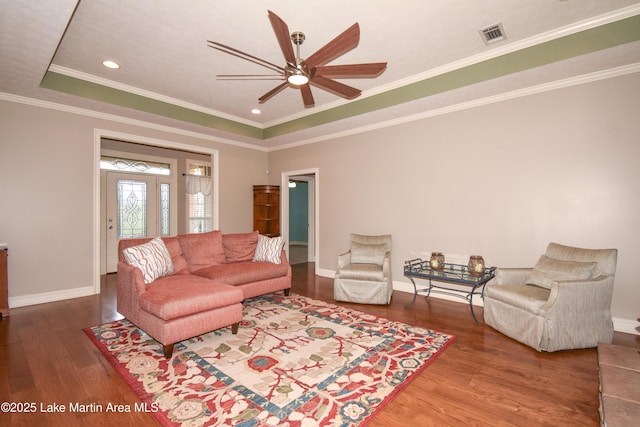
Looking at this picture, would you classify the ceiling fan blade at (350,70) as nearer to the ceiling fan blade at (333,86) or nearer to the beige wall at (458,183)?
the ceiling fan blade at (333,86)

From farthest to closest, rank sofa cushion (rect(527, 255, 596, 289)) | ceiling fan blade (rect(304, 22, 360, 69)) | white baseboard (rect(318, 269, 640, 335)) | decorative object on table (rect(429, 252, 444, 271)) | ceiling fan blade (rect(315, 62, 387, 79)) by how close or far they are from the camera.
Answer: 1. decorative object on table (rect(429, 252, 444, 271))
2. white baseboard (rect(318, 269, 640, 335))
3. sofa cushion (rect(527, 255, 596, 289))
4. ceiling fan blade (rect(315, 62, 387, 79))
5. ceiling fan blade (rect(304, 22, 360, 69))

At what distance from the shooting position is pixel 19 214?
396 cm

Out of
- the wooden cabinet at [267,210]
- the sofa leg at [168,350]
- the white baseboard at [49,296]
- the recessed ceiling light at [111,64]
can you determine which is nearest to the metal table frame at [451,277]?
the sofa leg at [168,350]

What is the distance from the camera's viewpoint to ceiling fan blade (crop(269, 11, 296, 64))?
2.05 m

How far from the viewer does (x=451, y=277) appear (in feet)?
11.9

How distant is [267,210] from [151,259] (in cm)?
349

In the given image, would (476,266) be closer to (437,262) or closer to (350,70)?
(437,262)

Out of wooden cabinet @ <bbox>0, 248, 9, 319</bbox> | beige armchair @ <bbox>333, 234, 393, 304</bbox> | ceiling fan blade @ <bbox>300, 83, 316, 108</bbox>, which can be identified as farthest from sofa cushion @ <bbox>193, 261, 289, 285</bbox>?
ceiling fan blade @ <bbox>300, 83, 316, 108</bbox>

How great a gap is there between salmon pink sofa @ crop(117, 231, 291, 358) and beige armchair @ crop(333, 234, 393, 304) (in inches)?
32.3

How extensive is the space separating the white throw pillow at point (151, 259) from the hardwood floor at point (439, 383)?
80cm

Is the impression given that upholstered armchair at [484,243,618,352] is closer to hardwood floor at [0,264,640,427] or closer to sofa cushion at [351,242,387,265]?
hardwood floor at [0,264,640,427]

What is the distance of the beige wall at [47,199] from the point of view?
12.8 ft

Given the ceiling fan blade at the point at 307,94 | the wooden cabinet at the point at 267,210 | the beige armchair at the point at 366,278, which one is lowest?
the beige armchair at the point at 366,278

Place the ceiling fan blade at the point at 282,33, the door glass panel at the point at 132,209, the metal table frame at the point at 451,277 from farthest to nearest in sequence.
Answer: the door glass panel at the point at 132,209
the metal table frame at the point at 451,277
the ceiling fan blade at the point at 282,33
